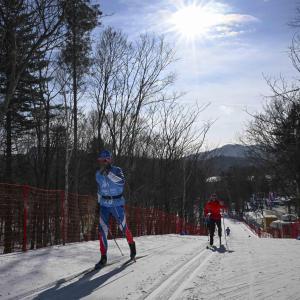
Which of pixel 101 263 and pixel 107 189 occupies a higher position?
pixel 107 189

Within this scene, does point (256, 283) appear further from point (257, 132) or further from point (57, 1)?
point (257, 132)

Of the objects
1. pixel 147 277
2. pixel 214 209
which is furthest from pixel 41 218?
pixel 147 277

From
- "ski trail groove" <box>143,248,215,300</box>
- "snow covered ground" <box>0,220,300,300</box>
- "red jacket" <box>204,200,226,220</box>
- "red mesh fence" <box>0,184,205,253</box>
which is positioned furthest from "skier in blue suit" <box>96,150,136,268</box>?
"red jacket" <box>204,200,226,220</box>

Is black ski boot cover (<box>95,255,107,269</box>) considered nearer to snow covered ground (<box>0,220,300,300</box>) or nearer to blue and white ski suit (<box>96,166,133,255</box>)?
snow covered ground (<box>0,220,300,300</box>)

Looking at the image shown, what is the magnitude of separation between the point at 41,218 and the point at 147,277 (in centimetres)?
729

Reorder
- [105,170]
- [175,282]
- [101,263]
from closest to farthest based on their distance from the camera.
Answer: [175,282] < [101,263] < [105,170]

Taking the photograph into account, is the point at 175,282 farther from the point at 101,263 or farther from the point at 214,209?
the point at 214,209

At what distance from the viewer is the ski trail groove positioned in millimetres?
5207

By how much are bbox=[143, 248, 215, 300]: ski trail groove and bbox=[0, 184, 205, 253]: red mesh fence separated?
6.14 ft

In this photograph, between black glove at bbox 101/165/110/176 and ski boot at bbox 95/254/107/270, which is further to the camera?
black glove at bbox 101/165/110/176

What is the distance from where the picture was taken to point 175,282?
6.05 meters

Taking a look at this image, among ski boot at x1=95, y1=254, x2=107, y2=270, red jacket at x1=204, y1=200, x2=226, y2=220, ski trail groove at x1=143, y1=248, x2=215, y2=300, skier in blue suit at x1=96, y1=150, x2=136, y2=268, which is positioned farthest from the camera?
red jacket at x1=204, y1=200, x2=226, y2=220

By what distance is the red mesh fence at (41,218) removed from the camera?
973 centimetres

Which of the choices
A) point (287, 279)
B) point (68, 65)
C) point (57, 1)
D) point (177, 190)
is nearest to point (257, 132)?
point (177, 190)
